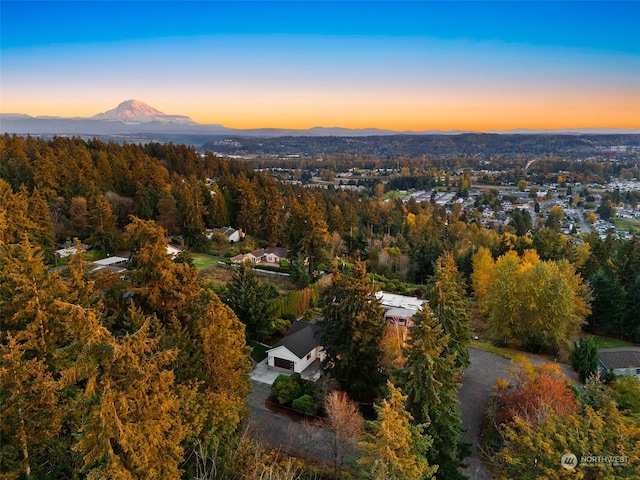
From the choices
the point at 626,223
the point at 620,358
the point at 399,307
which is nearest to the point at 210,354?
the point at 399,307

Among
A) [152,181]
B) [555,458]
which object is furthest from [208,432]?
[152,181]

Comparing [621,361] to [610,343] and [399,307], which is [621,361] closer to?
[610,343]

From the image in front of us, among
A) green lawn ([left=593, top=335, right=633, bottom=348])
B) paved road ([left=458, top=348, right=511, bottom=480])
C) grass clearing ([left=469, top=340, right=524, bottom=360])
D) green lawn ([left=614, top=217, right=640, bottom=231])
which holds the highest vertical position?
paved road ([left=458, top=348, right=511, bottom=480])

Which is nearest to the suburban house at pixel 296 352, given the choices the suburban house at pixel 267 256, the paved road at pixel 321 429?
the paved road at pixel 321 429

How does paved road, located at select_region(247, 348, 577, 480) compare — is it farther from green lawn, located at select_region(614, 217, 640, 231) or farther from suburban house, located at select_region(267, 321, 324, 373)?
green lawn, located at select_region(614, 217, 640, 231)

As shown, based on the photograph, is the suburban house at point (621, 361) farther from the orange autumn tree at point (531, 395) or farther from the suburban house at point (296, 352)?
the suburban house at point (296, 352)

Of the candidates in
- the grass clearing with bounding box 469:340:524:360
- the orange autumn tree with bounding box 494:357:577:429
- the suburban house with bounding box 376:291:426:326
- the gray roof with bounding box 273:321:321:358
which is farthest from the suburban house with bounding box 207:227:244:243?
the orange autumn tree with bounding box 494:357:577:429
